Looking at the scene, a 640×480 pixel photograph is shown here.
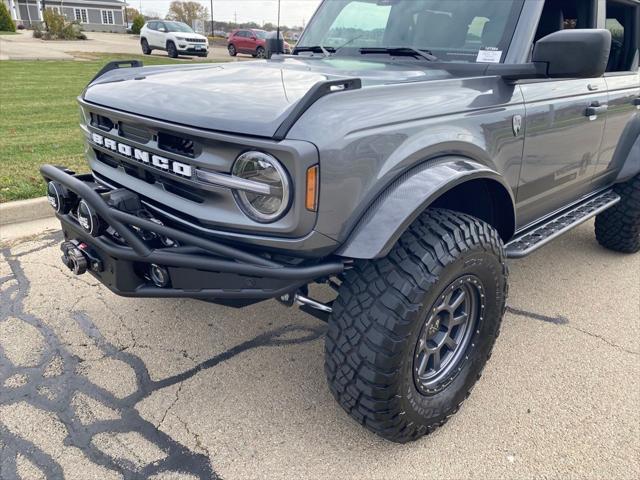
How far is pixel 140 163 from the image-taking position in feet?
7.66

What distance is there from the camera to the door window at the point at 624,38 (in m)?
3.84

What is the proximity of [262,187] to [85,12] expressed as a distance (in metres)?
74.0

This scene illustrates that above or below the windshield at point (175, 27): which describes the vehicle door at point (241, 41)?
below

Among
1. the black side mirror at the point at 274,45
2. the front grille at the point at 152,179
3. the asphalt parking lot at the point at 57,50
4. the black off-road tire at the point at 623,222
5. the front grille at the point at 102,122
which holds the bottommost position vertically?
the asphalt parking lot at the point at 57,50

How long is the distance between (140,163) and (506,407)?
2.05 meters

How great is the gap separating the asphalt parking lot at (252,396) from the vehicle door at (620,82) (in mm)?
972

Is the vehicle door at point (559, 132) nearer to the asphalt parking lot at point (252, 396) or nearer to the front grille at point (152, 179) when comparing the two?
the asphalt parking lot at point (252, 396)

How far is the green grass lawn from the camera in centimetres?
509

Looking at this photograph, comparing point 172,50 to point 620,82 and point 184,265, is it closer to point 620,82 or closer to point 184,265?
point 620,82

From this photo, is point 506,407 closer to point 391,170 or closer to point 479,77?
point 391,170

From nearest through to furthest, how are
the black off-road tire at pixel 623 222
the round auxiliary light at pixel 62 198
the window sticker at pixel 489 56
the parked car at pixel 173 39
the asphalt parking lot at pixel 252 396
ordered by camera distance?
the asphalt parking lot at pixel 252 396 → the round auxiliary light at pixel 62 198 → the window sticker at pixel 489 56 → the black off-road tire at pixel 623 222 → the parked car at pixel 173 39

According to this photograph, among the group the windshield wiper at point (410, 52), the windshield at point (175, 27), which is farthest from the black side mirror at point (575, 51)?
the windshield at point (175, 27)

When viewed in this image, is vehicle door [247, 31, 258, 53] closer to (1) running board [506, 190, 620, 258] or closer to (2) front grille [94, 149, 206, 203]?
(1) running board [506, 190, 620, 258]

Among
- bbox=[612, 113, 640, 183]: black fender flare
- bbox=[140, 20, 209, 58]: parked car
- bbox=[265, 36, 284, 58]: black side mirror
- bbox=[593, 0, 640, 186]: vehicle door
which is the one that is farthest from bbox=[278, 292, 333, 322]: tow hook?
bbox=[140, 20, 209, 58]: parked car
